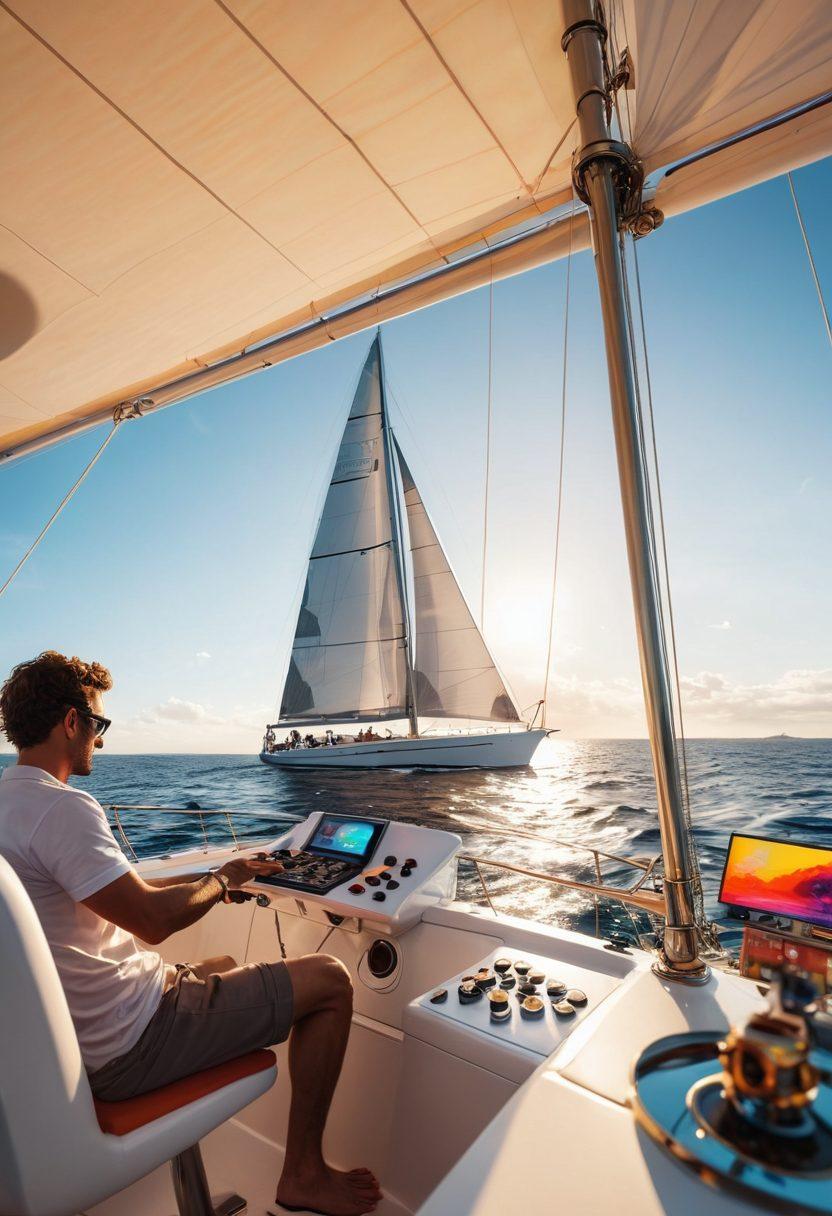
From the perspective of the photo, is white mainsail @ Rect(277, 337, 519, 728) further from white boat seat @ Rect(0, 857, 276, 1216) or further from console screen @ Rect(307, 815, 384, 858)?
white boat seat @ Rect(0, 857, 276, 1216)

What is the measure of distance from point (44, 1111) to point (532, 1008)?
977mm

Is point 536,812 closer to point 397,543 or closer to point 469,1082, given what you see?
point 397,543

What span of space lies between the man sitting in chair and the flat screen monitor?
2.25ft

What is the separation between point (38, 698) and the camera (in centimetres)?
146

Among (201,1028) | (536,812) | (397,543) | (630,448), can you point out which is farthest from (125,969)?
(397,543)

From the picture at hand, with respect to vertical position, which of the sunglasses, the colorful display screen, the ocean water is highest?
the sunglasses

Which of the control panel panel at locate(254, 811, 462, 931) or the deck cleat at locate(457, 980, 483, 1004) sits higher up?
the control panel panel at locate(254, 811, 462, 931)

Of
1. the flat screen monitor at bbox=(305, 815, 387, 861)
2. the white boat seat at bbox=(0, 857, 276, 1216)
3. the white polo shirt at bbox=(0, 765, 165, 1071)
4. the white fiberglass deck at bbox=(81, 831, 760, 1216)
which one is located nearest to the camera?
the white fiberglass deck at bbox=(81, 831, 760, 1216)

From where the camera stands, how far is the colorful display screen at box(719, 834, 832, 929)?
1.25m

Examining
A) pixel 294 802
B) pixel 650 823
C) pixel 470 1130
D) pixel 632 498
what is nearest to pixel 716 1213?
pixel 470 1130

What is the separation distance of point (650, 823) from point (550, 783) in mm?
9300

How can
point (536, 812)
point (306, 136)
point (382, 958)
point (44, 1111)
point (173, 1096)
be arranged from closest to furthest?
point (44, 1111) < point (173, 1096) < point (382, 958) < point (306, 136) < point (536, 812)

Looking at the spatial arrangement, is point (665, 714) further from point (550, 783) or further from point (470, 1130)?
point (550, 783)

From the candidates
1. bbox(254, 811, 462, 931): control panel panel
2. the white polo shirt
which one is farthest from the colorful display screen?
the white polo shirt
